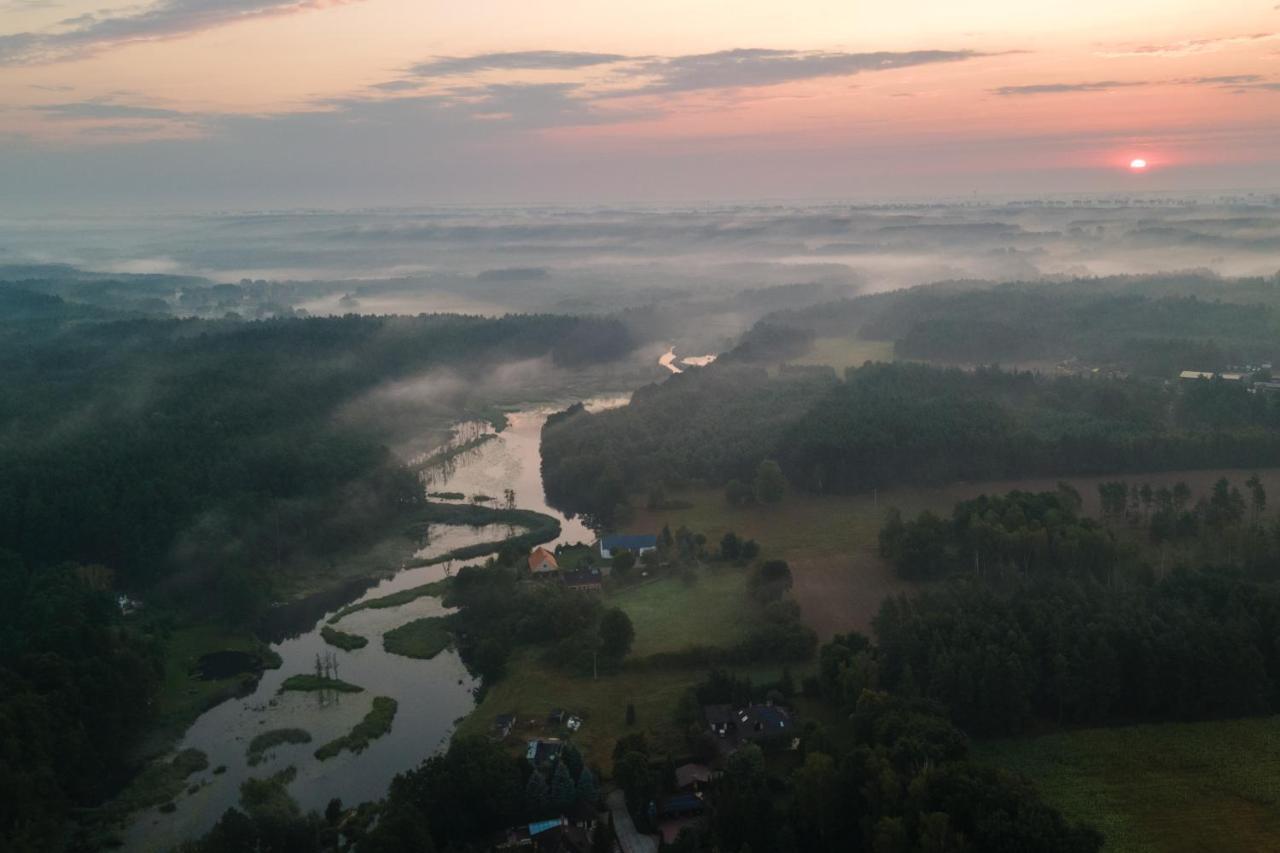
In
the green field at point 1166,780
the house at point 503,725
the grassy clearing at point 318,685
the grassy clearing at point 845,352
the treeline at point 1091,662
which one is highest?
the treeline at point 1091,662

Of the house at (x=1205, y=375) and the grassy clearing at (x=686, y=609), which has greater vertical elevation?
the house at (x=1205, y=375)

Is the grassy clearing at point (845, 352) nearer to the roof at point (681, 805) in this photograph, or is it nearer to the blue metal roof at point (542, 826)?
the roof at point (681, 805)

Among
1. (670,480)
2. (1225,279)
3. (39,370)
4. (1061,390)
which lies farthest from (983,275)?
(39,370)

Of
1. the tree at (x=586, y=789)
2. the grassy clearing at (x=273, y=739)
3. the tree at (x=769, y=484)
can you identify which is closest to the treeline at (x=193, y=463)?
the grassy clearing at (x=273, y=739)

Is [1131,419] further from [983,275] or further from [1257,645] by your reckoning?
[983,275]

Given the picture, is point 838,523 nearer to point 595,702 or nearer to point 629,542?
point 629,542

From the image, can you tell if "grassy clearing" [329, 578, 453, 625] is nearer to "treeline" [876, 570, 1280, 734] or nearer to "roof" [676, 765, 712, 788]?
"roof" [676, 765, 712, 788]
